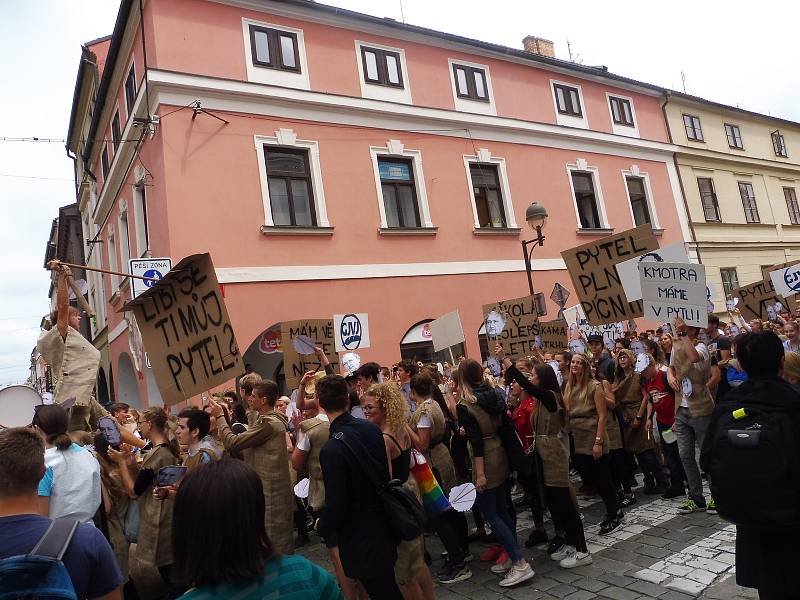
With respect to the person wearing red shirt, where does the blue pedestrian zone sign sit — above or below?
above

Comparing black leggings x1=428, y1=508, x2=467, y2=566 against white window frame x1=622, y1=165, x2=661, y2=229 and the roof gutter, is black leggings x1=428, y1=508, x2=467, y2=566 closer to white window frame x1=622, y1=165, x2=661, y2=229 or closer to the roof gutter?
the roof gutter

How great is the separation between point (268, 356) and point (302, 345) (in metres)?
8.52

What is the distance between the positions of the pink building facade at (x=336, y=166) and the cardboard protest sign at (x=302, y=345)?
154 inches

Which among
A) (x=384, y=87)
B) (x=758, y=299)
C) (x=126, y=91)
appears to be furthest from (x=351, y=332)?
(x=126, y=91)

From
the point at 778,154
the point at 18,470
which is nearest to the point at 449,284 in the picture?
the point at 18,470

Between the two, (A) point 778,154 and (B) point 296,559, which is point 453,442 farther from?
(A) point 778,154

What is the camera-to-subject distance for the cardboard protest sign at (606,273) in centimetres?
798

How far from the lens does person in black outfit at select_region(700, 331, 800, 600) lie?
9.62 ft

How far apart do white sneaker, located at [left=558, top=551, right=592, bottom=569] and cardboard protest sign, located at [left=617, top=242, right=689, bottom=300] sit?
3.63m

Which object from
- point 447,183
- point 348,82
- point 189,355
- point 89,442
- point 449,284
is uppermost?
point 348,82

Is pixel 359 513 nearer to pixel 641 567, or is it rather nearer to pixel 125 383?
pixel 641 567

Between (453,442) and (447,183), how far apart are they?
37.4 feet

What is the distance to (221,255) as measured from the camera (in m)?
12.9

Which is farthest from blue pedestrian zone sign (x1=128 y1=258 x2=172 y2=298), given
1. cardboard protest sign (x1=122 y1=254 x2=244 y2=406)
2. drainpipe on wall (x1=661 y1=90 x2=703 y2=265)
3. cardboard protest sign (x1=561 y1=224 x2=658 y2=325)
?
drainpipe on wall (x1=661 y1=90 x2=703 y2=265)
